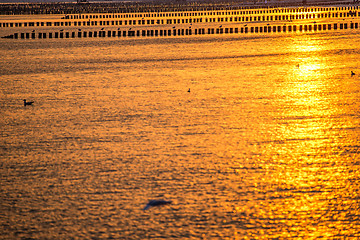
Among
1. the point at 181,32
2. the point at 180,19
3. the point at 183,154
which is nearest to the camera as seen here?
the point at 183,154

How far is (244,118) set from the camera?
21266 mm

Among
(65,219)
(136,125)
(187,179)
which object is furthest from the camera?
(136,125)

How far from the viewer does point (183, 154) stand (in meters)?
17.1

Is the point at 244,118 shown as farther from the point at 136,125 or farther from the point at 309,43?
the point at 309,43

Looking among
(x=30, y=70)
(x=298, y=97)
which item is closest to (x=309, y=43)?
(x=30, y=70)

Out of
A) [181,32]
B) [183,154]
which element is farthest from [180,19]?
[183,154]

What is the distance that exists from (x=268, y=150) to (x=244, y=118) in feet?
13.0

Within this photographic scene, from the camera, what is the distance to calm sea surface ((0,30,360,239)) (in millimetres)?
12609

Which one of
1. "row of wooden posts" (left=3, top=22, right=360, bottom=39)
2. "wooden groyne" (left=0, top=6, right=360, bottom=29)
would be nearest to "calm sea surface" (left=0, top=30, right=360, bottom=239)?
"row of wooden posts" (left=3, top=22, right=360, bottom=39)

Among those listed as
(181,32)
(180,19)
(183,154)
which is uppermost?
(183,154)

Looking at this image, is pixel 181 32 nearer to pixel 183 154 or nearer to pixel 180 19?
pixel 180 19

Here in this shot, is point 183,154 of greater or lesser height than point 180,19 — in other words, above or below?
above

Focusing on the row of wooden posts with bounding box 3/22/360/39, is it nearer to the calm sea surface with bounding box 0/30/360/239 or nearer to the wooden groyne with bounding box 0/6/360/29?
Result: the wooden groyne with bounding box 0/6/360/29

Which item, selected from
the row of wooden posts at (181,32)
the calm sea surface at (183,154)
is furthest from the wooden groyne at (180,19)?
the calm sea surface at (183,154)
